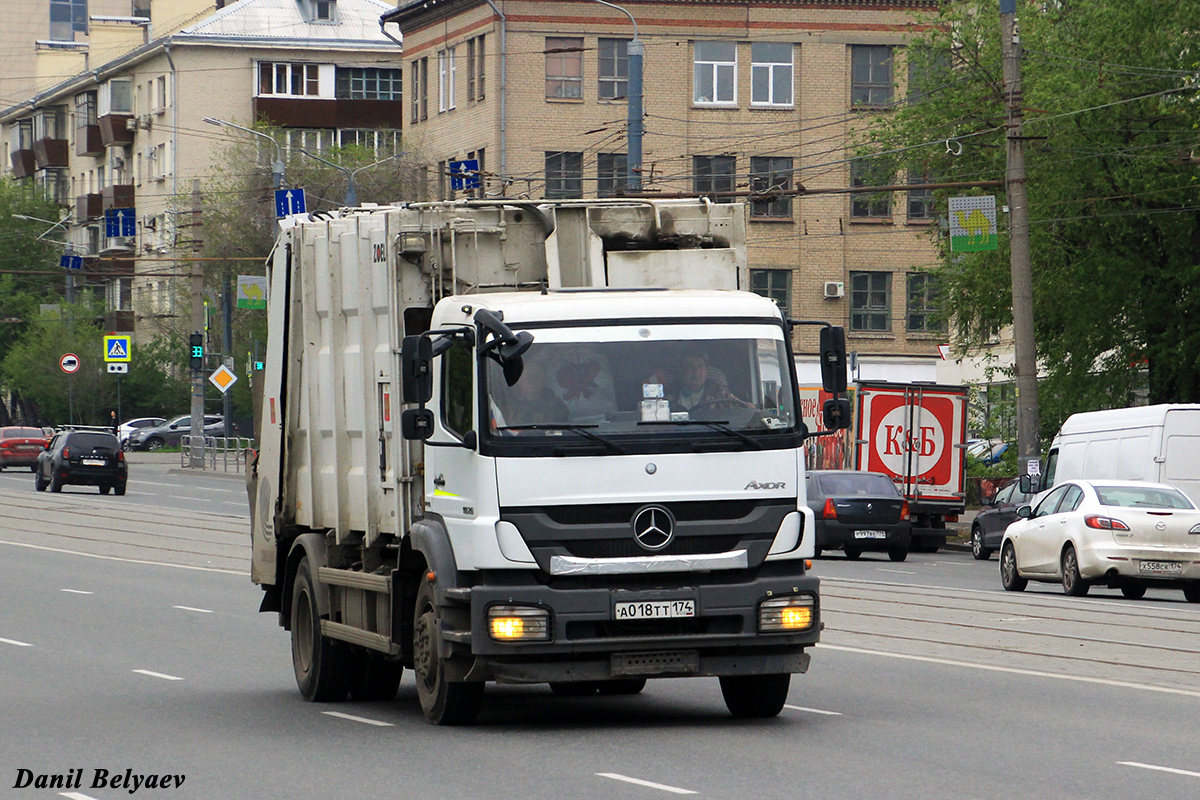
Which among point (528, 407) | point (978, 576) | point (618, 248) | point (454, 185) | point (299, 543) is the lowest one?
point (978, 576)

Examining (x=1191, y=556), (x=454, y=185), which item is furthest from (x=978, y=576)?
(x=454, y=185)

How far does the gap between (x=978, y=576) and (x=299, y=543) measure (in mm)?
15724

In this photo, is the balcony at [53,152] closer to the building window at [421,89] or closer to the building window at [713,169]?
the building window at [421,89]

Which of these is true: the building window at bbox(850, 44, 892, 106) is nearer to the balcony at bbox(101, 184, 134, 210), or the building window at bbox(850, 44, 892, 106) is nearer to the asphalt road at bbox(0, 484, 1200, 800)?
the balcony at bbox(101, 184, 134, 210)

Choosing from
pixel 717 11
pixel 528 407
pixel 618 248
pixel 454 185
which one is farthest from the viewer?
pixel 717 11

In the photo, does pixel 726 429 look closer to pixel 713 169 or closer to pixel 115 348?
pixel 713 169

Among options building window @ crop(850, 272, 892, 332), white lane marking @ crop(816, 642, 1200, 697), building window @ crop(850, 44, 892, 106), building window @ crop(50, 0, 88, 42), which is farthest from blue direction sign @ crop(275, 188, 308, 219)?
Answer: building window @ crop(50, 0, 88, 42)

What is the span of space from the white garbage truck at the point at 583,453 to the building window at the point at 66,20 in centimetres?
12817

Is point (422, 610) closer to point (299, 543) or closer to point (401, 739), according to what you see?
point (401, 739)

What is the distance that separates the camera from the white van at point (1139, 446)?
2686 centimetres

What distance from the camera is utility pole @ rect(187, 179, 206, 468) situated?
57156mm

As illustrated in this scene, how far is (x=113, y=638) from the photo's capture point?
57.8ft

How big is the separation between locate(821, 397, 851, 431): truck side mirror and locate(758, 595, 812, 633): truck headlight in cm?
100

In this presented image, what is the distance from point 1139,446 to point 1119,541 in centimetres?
501
